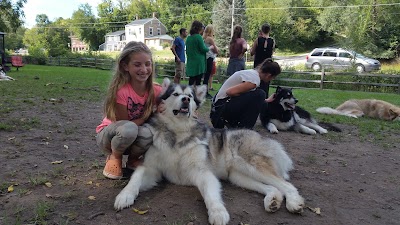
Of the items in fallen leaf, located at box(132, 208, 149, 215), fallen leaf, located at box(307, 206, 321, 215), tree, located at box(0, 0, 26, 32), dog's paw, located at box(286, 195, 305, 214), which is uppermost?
tree, located at box(0, 0, 26, 32)

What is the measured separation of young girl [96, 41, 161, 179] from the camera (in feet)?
9.96

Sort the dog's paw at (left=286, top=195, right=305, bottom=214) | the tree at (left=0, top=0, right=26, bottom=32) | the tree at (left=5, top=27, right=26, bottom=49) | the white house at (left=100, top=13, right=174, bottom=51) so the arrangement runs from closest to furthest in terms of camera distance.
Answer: the dog's paw at (left=286, top=195, right=305, bottom=214) < the tree at (left=0, top=0, right=26, bottom=32) < the white house at (left=100, top=13, right=174, bottom=51) < the tree at (left=5, top=27, right=26, bottom=49)

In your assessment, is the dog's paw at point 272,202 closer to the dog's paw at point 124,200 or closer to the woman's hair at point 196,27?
the dog's paw at point 124,200

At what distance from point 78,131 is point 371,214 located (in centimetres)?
430

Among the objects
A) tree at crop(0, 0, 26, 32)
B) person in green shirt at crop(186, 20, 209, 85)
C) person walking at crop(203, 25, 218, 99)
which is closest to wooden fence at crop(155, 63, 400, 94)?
person walking at crop(203, 25, 218, 99)

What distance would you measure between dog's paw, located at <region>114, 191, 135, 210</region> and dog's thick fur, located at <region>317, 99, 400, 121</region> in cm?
684

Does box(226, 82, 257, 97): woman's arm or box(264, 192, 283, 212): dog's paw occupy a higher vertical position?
box(226, 82, 257, 97): woman's arm

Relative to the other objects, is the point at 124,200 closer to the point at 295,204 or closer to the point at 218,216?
the point at 218,216

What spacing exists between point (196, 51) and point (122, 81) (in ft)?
17.8

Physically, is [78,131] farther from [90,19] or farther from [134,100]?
[90,19]

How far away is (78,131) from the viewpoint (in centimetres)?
517

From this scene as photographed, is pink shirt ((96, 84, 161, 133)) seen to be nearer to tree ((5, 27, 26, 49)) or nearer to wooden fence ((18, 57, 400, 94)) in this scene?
wooden fence ((18, 57, 400, 94))

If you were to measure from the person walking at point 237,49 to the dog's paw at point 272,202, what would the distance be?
22.2 ft

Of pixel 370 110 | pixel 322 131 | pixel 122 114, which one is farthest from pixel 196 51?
pixel 122 114
